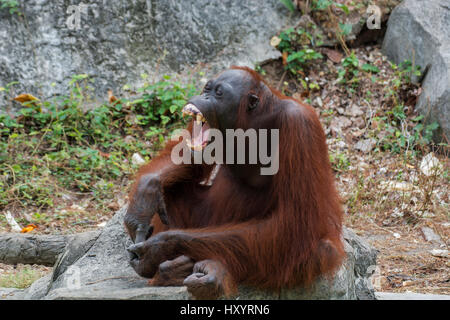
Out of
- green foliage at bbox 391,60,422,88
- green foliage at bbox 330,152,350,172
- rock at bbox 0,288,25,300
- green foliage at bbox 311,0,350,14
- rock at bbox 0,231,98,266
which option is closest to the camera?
rock at bbox 0,288,25,300

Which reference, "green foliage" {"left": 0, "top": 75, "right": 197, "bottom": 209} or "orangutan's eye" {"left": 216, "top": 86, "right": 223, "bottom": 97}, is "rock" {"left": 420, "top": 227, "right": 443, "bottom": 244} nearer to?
"green foliage" {"left": 0, "top": 75, "right": 197, "bottom": 209}

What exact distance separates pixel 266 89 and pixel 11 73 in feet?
14.2

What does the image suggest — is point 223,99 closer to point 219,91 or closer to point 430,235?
point 219,91

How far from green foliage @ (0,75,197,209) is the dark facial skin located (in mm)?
3026

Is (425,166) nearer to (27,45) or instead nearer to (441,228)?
(441,228)

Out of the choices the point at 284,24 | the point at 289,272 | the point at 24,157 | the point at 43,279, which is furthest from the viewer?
the point at 284,24

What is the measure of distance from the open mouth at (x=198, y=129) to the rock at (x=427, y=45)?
3.70m

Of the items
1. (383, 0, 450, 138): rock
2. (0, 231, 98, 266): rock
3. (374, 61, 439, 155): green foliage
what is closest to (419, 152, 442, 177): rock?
(374, 61, 439, 155): green foliage

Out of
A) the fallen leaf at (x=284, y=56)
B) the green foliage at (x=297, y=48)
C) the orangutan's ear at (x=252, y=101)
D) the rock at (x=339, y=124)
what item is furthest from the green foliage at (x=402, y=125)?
the orangutan's ear at (x=252, y=101)

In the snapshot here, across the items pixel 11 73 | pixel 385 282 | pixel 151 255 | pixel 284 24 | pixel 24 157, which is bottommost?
pixel 385 282

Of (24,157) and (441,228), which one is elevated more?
(24,157)

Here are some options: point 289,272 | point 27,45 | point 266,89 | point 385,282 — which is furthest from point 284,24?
point 289,272

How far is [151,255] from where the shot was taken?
3.04m

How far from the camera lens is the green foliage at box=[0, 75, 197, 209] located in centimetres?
582
